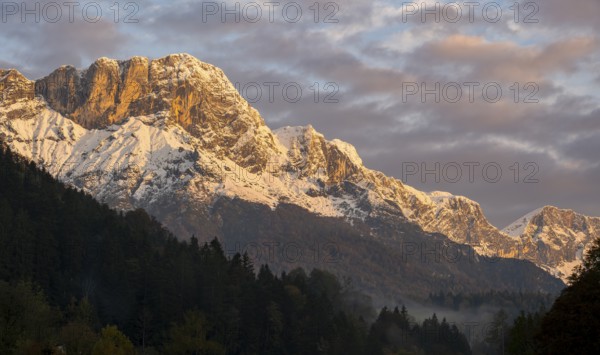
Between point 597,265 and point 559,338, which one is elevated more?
point 597,265

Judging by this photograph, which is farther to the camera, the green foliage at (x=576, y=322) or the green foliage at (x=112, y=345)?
the green foliage at (x=112, y=345)

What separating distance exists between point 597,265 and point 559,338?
13.0m

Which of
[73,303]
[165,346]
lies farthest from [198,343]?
[73,303]

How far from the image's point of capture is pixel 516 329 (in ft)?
600

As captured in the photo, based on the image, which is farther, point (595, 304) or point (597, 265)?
point (597, 265)

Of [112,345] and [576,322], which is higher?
[576,322]

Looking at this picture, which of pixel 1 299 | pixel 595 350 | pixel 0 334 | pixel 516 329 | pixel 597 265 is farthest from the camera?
pixel 516 329

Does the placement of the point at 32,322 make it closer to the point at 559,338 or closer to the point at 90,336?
the point at 90,336

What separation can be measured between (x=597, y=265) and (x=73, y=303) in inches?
3941

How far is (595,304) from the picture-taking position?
11038 centimetres

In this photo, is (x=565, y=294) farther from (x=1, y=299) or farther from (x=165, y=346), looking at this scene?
(x=165, y=346)

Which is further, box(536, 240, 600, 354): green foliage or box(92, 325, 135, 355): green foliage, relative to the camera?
box(92, 325, 135, 355): green foliage

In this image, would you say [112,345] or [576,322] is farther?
[112,345]

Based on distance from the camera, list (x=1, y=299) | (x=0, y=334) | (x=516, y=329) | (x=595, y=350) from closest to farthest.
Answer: (x=595, y=350), (x=0, y=334), (x=1, y=299), (x=516, y=329)
